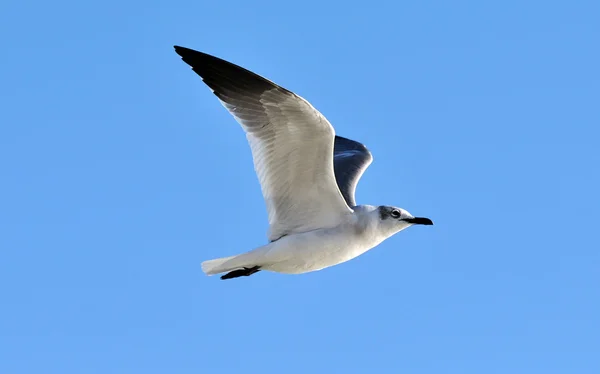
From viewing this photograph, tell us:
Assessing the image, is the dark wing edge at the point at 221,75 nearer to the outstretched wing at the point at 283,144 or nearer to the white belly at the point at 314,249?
the outstretched wing at the point at 283,144

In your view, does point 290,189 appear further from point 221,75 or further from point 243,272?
point 221,75

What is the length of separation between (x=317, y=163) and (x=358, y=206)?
978 millimetres

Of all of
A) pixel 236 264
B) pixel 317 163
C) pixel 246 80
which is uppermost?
pixel 246 80

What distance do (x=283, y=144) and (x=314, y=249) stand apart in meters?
1.24

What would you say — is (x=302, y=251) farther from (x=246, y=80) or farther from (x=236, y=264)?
(x=246, y=80)

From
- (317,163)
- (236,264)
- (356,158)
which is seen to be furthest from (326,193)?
(356,158)

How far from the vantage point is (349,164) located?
1639 centimetres

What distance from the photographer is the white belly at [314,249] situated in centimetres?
1396

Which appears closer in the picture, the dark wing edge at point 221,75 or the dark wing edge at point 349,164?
the dark wing edge at point 221,75

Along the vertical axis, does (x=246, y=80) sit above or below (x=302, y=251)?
above

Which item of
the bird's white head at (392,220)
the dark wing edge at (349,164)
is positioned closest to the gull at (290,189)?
the bird's white head at (392,220)

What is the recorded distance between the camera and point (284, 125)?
1366 cm

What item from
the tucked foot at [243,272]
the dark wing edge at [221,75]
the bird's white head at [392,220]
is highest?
the dark wing edge at [221,75]

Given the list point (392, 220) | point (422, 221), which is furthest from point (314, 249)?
point (422, 221)
